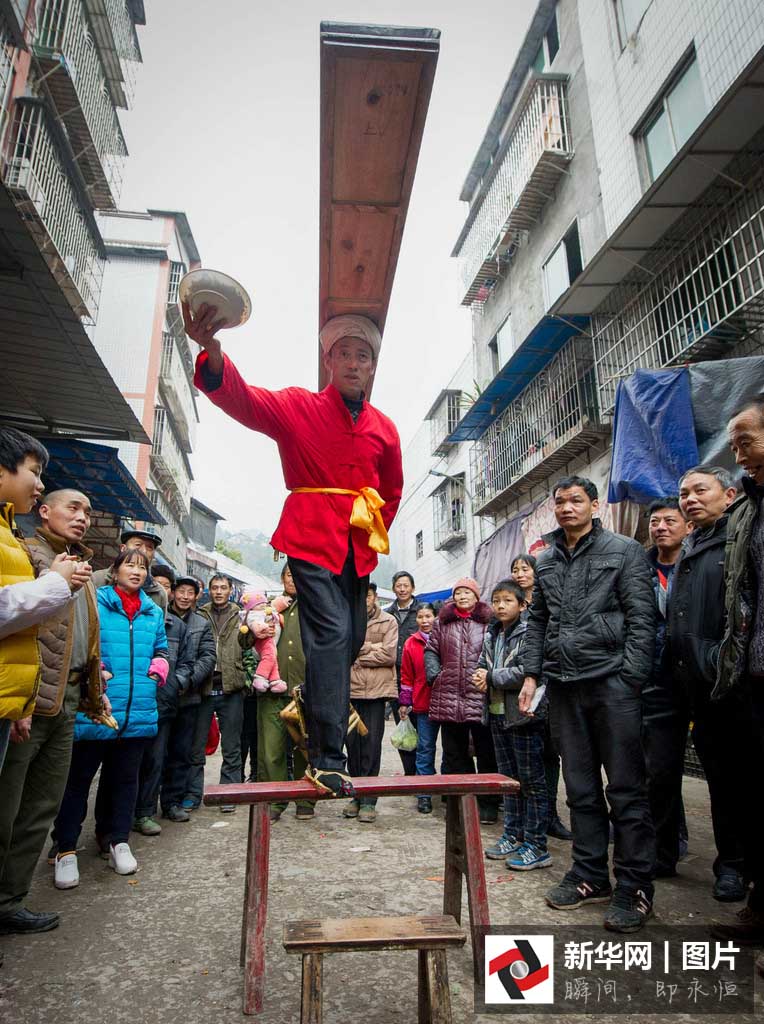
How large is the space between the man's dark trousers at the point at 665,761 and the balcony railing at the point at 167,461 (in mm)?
16221

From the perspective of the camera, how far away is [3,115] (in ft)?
33.1

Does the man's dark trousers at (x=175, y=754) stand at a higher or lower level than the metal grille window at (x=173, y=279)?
lower

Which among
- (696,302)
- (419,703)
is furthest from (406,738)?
(696,302)

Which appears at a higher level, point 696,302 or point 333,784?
point 696,302

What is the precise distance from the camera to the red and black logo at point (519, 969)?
2402 millimetres

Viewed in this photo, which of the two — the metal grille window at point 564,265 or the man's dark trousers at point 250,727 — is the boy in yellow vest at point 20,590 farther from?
the metal grille window at point 564,265

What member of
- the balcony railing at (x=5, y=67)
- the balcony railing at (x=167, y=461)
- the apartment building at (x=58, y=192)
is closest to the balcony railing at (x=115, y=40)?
the apartment building at (x=58, y=192)

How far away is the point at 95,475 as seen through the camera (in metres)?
9.41

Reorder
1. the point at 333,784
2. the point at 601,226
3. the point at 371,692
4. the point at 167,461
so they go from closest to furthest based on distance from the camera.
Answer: the point at 333,784 < the point at 371,692 < the point at 601,226 < the point at 167,461

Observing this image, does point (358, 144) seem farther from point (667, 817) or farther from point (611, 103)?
point (611, 103)

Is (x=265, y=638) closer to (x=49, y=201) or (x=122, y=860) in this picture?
(x=122, y=860)

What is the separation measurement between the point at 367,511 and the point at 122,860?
2937 mm

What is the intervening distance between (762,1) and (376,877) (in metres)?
10.2

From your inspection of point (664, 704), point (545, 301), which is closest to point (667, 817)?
point (664, 704)
